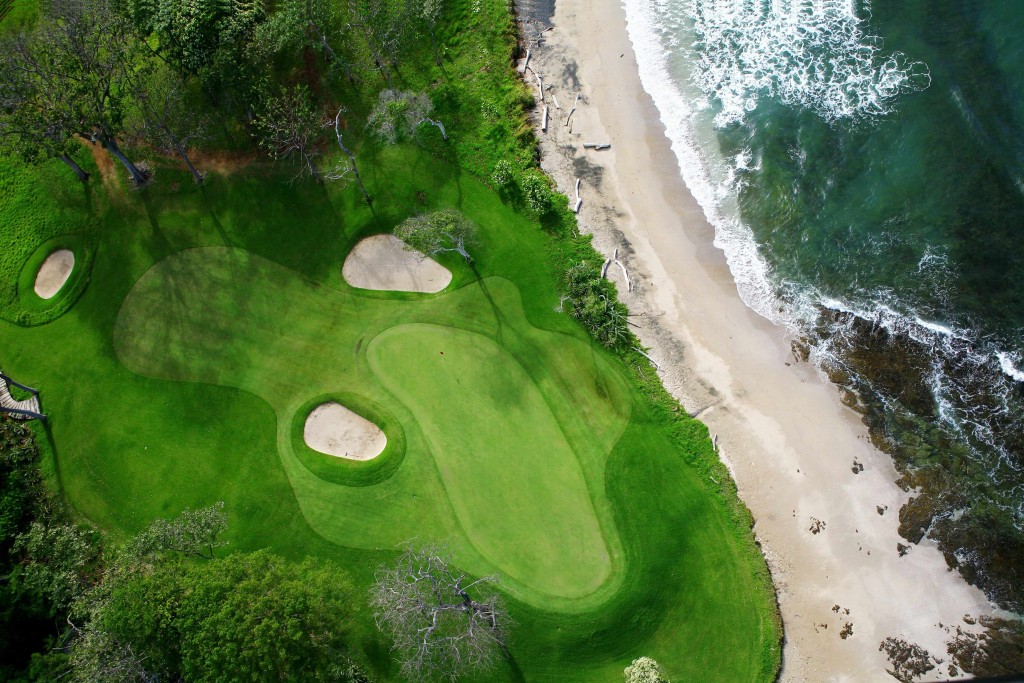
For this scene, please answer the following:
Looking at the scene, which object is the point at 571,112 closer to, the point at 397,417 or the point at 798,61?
the point at 798,61

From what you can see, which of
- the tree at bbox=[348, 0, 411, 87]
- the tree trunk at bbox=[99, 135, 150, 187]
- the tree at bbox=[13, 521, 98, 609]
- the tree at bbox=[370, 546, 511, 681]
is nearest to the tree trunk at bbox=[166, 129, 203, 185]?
the tree trunk at bbox=[99, 135, 150, 187]

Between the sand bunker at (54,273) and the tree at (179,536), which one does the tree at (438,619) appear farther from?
the sand bunker at (54,273)

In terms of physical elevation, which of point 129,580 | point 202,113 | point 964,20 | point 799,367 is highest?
point 964,20

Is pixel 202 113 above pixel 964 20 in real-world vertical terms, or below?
below

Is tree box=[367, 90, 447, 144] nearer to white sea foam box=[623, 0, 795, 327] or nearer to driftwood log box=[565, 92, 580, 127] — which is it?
driftwood log box=[565, 92, 580, 127]

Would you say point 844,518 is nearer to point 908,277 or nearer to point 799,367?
point 799,367

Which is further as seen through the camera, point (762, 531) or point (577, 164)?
point (577, 164)

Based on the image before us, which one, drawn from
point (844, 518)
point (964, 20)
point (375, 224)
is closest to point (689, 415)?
point (844, 518)
